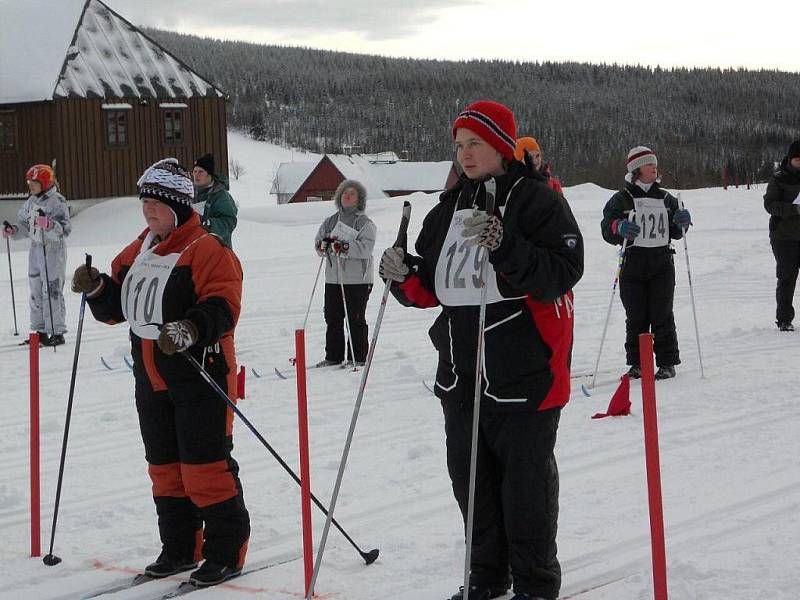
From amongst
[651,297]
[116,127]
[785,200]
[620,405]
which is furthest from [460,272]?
[116,127]

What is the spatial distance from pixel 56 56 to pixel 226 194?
75.1ft

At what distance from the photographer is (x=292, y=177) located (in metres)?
74.9

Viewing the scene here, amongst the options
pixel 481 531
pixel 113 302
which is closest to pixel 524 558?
pixel 481 531

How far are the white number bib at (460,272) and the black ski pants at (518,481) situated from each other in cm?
36

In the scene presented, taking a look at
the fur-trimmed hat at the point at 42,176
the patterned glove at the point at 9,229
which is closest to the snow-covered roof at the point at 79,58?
the patterned glove at the point at 9,229

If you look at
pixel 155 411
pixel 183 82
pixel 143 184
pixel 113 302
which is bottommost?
pixel 155 411

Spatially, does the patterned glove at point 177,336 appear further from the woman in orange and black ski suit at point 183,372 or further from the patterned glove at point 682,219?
the patterned glove at point 682,219

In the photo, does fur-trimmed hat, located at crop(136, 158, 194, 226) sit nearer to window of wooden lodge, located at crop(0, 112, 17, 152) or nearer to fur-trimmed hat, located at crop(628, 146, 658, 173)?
fur-trimmed hat, located at crop(628, 146, 658, 173)

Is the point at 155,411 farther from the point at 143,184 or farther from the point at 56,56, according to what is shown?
the point at 56,56

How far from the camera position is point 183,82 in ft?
103

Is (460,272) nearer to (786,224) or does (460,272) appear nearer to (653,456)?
(653,456)

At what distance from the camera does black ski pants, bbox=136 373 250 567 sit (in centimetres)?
421

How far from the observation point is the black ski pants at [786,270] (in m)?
10.8

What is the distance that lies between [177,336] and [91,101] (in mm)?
27665
